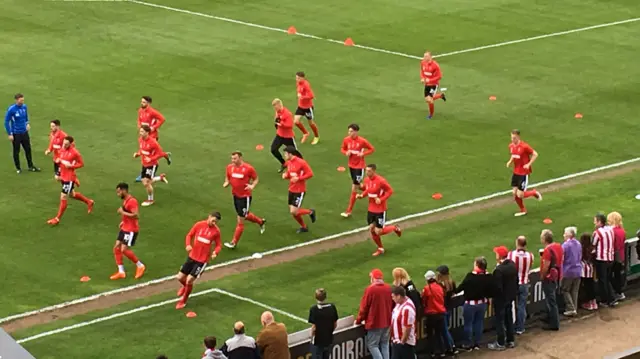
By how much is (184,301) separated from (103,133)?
1128cm

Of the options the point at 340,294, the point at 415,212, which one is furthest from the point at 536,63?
the point at 340,294

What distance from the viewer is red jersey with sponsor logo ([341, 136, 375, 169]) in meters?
27.2

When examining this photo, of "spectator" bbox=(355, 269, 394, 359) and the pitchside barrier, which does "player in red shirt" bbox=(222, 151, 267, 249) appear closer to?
the pitchside barrier

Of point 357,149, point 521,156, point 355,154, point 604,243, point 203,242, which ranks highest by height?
point 521,156

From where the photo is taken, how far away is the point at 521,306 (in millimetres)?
21094

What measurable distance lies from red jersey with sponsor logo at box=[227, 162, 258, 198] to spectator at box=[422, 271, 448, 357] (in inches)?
247

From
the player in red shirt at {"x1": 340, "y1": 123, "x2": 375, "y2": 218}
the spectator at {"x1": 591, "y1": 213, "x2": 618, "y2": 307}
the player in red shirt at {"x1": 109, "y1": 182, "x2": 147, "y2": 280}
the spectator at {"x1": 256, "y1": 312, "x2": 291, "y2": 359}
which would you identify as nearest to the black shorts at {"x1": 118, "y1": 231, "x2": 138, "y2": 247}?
the player in red shirt at {"x1": 109, "y1": 182, "x2": 147, "y2": 280}

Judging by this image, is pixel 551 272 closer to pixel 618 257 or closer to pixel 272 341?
pixel 618 257

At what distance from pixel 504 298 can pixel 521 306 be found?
2.61 ft

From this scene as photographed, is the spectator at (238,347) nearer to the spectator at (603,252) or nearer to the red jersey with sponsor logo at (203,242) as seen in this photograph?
the red jersey with sponsor logo at (203,242)

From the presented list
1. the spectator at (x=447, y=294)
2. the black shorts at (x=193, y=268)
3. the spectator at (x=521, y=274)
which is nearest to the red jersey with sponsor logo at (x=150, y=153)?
the black shorts at (x=193, y=268)

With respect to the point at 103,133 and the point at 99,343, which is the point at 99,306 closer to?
the point at 99,343

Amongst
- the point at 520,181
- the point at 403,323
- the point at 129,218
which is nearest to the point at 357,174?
the point at 520,181

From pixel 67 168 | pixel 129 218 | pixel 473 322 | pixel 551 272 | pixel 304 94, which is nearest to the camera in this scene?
pixel 473 322
